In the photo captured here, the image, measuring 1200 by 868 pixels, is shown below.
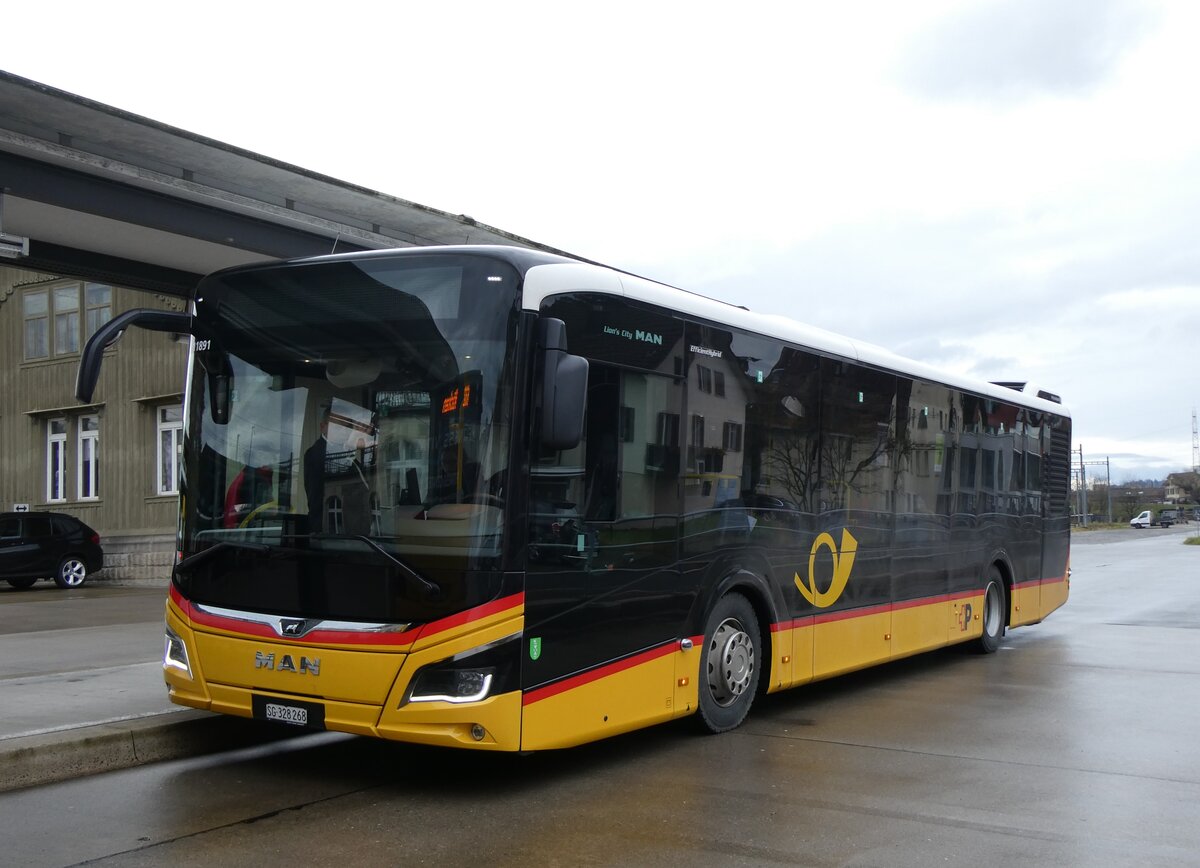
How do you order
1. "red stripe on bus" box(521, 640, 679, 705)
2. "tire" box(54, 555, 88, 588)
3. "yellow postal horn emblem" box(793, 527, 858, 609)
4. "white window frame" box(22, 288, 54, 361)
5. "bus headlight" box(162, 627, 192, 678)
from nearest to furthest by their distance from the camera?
"red stripe on bus" box(521, 640, 679, 705)
"bus headlight" box(162, 627, 192, 678)
"yellow postal horn emblem" box(793, 527, 858, 609)
"tire" box(54, 555, 88, 588)
"white window frame" box(22, 288, 54, 361)

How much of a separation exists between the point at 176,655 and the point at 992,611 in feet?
30.7

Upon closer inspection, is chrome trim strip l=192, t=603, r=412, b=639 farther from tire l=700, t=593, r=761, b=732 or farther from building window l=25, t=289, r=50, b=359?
building window l=25, t=289, r=50, b=359

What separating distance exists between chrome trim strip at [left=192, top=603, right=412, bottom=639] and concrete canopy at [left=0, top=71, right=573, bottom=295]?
568 cm

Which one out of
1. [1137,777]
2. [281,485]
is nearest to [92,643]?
[281,485]

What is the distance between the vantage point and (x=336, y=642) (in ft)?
21.1

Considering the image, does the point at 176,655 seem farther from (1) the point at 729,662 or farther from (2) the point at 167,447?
(2) the point at 167,447

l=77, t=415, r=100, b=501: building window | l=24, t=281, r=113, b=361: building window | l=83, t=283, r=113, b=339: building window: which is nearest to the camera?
l=83, t=283, r=113, b=339: building window

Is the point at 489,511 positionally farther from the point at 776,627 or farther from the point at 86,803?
the point at 776,627

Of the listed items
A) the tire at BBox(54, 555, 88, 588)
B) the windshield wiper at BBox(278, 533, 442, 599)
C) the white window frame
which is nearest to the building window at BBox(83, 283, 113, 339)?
the white window frame

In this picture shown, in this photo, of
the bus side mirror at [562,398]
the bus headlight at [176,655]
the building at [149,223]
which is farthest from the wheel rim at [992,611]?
the bus headlight at [176,655]

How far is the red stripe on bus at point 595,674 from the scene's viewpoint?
6.47 meters

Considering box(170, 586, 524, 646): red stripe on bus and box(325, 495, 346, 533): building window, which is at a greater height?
box(325, 495, 346, 533): building window

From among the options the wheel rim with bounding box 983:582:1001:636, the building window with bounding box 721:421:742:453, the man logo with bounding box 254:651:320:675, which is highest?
the building window with bounding box 721:421:742:453

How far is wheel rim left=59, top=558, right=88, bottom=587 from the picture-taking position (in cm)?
2533
